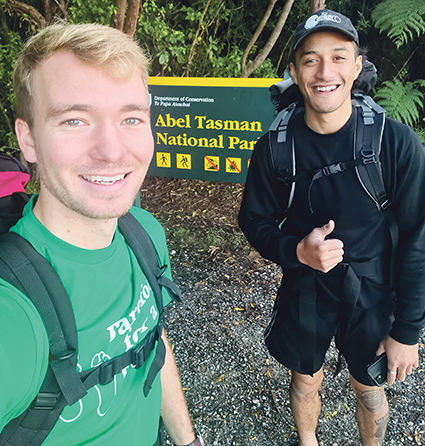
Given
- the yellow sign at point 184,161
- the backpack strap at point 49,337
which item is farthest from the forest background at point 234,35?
the backpack strap at point 49,337

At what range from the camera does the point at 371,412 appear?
2109mm

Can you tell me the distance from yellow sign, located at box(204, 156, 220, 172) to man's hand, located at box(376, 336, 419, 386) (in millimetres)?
2603

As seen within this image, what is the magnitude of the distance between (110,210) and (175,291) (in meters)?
0.46

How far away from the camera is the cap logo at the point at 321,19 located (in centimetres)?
179

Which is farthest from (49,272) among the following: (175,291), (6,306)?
(175,291)

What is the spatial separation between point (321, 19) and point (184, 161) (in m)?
2.49

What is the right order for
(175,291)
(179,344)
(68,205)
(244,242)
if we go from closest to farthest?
(68,205) < (175,291) < (179,344) < (244,242)

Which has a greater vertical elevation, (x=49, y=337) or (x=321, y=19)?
(x=321, y=19)

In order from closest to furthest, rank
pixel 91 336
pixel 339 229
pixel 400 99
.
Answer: pixel 91 336
pixel 339 229
pixel 400 99

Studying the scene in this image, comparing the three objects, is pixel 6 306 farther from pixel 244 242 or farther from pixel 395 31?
pixel 395 31

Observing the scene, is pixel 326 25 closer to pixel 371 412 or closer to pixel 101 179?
pixel 101 179

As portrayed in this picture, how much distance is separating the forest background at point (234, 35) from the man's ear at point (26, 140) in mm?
4120

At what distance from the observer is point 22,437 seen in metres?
0.97

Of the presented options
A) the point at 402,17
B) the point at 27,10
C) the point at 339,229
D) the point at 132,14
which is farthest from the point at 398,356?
the point at 27,10
